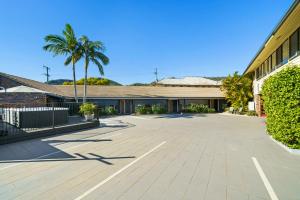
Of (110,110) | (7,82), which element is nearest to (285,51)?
(110,110)

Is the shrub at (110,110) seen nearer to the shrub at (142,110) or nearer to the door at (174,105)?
the shrub at (142,110)

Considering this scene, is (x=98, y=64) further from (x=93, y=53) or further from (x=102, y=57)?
(x=93, y=53)

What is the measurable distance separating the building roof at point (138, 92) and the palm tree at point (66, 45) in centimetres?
577

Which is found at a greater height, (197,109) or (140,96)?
(140,96)

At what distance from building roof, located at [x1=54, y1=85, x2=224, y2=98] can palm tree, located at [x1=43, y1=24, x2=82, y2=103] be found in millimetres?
5771

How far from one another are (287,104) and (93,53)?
19.9 m

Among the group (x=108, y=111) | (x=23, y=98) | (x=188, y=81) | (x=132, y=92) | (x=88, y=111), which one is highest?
(x=188, y=81)

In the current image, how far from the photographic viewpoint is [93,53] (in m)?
22.5

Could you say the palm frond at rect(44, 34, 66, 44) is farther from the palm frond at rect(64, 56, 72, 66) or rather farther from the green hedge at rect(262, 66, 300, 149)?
the green hedge at rect(262, 66, 300, 149)

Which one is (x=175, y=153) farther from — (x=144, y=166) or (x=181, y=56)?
(x=181, y=56)

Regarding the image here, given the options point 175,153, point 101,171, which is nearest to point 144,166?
point 101,171

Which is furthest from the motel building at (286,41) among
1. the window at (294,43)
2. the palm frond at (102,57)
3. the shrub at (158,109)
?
the palm frond at (102,57)

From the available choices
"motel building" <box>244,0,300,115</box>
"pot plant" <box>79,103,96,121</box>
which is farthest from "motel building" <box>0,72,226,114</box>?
"motel building" <box>244,0,300,115</box>

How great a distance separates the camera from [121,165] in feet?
18.9
